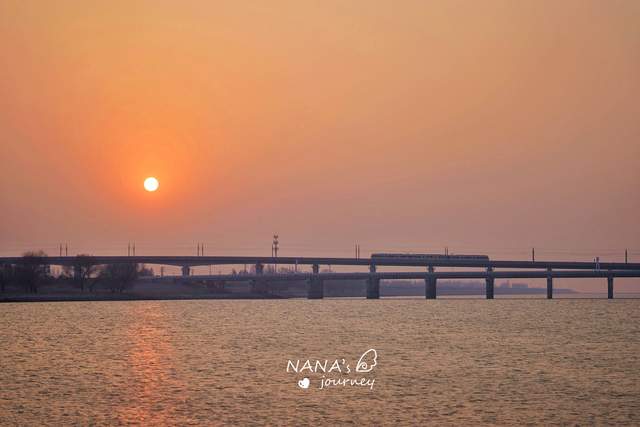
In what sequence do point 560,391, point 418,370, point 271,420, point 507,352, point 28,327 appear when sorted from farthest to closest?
point 28,327
point 507,352
point 418,370
point 560,391
point 271,420

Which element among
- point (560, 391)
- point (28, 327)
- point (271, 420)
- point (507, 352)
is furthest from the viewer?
point (28, 327)

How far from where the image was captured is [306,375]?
6400 centimetres

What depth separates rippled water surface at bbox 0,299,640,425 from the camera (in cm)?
4684

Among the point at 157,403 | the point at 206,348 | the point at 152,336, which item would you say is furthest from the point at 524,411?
the point at 152,336

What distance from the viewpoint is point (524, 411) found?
4809 cm

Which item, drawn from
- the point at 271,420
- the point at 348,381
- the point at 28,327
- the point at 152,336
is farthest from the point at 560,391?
the point at 28,327

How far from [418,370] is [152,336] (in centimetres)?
4640

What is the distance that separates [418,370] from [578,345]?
3575cm

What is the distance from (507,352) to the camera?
87250 mm

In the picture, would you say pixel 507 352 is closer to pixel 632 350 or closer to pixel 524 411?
pixel 632 350

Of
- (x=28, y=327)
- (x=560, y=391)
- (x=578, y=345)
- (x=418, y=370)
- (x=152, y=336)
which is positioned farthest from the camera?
(x=28, y=327)

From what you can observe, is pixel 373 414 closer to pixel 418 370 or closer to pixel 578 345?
pixel 418 370

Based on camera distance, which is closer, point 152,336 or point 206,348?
point 206,348

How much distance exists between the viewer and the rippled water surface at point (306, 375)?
4684 centimetres
